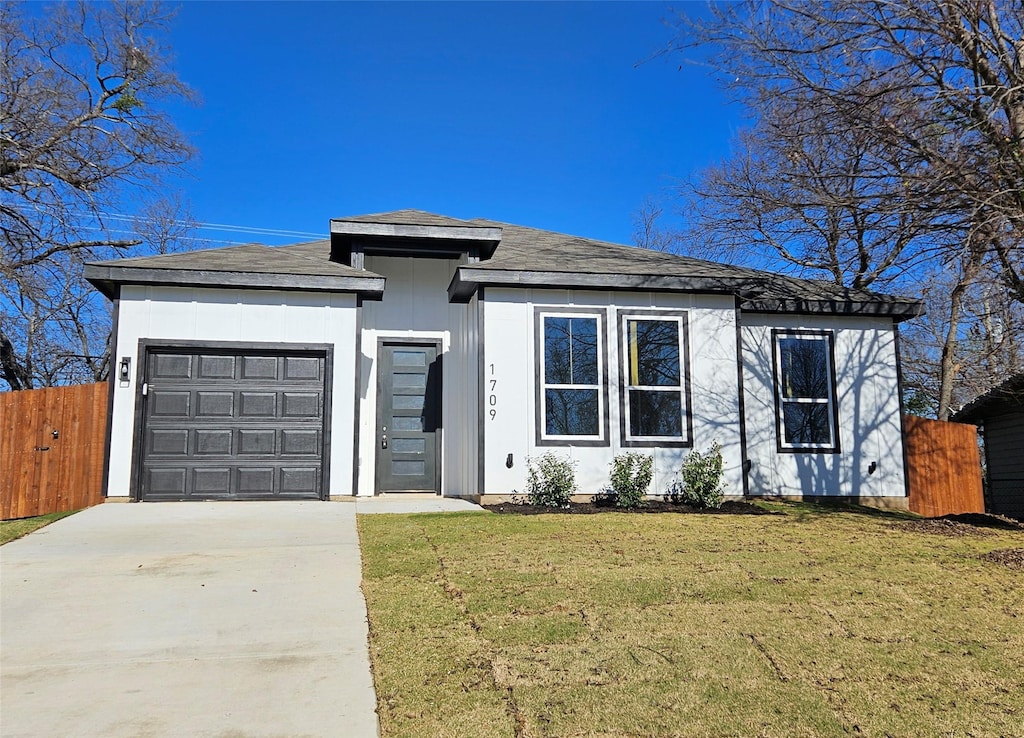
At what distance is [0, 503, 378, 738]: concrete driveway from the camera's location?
327 centimetres

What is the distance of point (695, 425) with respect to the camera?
1045 centimetres

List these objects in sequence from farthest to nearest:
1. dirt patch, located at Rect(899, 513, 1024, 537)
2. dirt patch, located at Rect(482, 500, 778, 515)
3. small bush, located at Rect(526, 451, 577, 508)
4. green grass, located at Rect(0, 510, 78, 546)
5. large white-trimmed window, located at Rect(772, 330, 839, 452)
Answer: large white-trimmed window, located at Rect(772, 330, 839, 452) → small bush, located at Rect(526, 451, 577, 508) → dirt patch, located at Rect(482, 500, 778, 515) → dirt patch, located at Rect(899, 513, 1024, 537) → green grass, located at Rect(0, 510, 78, 546)

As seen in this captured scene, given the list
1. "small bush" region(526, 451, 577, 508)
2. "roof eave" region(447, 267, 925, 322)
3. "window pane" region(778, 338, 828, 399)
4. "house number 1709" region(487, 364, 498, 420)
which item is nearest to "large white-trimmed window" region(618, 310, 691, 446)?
"roof eave" region(447, 267, 925, 322)

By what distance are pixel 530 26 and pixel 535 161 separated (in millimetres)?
9181

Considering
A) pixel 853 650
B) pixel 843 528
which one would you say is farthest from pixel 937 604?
pixel 843 528

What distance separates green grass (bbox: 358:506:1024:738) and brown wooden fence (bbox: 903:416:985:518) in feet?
19.5

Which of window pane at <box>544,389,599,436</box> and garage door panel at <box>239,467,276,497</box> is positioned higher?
window pane at <box>544,389,599,436</box>

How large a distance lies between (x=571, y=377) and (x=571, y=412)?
0.48 meters

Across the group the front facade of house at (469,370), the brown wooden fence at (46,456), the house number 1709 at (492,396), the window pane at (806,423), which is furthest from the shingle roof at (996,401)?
the brown wooden fence at (46,456)

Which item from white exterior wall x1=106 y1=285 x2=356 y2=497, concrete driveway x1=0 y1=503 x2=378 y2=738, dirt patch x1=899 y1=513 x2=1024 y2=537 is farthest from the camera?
white exterior wall x1=106 y1=285 x2=356 y2=497

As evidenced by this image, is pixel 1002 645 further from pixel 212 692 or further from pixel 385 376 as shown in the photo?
pixel 385 376

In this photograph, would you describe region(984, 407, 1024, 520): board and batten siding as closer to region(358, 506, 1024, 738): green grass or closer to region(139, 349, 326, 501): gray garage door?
region(358, 506, 1024, 738): green grass

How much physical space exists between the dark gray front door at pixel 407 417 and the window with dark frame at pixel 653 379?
296 cm

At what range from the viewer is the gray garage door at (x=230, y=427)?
31.5 feet
